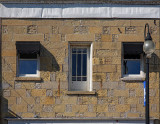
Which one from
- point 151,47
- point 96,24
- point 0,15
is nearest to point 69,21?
point 96,24

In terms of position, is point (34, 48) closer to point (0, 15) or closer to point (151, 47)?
point (0, 15)

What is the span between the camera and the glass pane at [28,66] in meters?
8.59

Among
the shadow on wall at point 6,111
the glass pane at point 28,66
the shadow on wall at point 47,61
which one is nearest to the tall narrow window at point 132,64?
the shadow on wall at point 47,61

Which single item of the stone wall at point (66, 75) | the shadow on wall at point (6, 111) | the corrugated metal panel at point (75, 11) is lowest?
the shadow on wall at point (6, 111)

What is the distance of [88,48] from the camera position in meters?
8.73

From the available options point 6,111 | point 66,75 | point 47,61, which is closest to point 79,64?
point 66,75

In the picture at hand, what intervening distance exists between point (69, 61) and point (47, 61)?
2.53ft

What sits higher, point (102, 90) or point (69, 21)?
point (69, 21)

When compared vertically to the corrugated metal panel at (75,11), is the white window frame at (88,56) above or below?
below

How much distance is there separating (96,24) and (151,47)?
104 inches

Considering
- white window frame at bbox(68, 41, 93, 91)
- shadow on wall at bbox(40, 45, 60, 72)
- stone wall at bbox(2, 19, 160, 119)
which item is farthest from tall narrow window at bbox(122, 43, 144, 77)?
shadow on wall at bbox(40, 45, 60, 72)

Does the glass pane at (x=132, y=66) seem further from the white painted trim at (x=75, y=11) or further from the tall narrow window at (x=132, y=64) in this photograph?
the white painted trim at (x=75, y=11)

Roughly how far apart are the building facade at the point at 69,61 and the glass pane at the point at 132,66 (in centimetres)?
19

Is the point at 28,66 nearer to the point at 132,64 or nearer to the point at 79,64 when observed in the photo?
the point at 79,64
